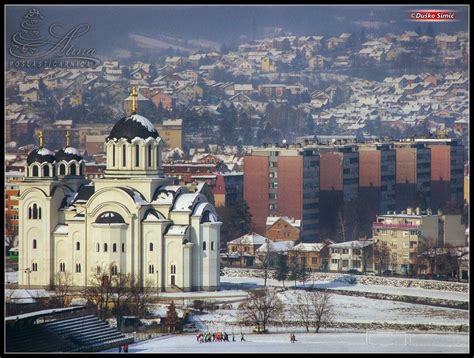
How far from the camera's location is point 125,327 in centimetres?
2561

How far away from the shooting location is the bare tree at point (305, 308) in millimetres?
26395

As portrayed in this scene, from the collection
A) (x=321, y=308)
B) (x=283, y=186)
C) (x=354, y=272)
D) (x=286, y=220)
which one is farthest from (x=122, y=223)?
(x=283, y=186)

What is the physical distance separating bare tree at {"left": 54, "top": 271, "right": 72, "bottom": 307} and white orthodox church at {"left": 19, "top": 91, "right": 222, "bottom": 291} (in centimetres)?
7

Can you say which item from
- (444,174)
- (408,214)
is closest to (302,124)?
(444,174)

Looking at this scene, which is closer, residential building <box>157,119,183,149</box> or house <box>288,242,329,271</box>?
house <box>288,242,329,271</box>

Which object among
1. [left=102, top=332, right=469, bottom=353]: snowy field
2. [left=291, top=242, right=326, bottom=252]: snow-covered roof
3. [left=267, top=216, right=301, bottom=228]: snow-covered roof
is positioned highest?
[left=267, top=216, right=301, bottom=228]: snow-covered roof

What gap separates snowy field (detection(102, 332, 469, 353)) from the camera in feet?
79.5

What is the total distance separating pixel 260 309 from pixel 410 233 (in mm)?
7169

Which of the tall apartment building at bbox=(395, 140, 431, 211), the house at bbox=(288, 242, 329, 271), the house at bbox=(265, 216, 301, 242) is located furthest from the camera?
the tall apartment building at bbox=(395, 140, 431, 211)

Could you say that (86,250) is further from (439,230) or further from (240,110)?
(240,110)

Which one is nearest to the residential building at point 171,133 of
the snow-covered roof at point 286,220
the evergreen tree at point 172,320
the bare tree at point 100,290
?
the snow-covered roof at point 286,220

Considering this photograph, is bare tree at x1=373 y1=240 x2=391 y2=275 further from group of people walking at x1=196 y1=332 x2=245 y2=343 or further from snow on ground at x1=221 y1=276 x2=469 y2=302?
group of people walking at x1=196 y1=332 x2=245 y2=343

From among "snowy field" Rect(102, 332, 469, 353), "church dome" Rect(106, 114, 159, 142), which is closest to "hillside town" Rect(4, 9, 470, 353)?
"church dome" Rect(106, 114, 159, 142)

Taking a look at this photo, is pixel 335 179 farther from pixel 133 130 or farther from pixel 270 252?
pixel 133 130
